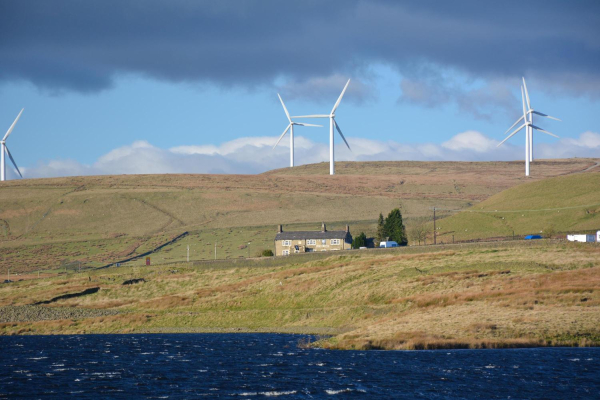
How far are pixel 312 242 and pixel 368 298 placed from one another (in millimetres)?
55440

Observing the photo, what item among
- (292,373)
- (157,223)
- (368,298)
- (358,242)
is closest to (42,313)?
(368,298)

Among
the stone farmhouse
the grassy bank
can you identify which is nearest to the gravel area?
the grassy bank

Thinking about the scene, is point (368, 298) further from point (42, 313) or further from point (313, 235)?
point (313, 235)

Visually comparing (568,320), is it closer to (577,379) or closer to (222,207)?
(577,379)

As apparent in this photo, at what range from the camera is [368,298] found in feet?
247

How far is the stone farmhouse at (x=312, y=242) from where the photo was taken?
425ft

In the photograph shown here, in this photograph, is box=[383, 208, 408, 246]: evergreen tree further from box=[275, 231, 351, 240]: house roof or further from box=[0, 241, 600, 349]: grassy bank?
box=[0, 241, 600, 349]: grassy bank

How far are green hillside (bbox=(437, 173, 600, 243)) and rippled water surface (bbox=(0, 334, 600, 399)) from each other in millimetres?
78172

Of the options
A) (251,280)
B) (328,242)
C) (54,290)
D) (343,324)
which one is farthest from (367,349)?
(328,242)

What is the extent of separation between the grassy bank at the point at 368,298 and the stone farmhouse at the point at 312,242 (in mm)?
25284

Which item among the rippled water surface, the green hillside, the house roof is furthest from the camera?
the green hillside

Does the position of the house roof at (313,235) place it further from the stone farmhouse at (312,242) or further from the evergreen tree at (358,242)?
the evergreen tree at (358,242)

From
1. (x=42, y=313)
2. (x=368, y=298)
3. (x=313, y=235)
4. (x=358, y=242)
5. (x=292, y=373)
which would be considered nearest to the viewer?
(x=292, y=373)

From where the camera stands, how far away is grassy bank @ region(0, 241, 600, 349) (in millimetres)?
55031
